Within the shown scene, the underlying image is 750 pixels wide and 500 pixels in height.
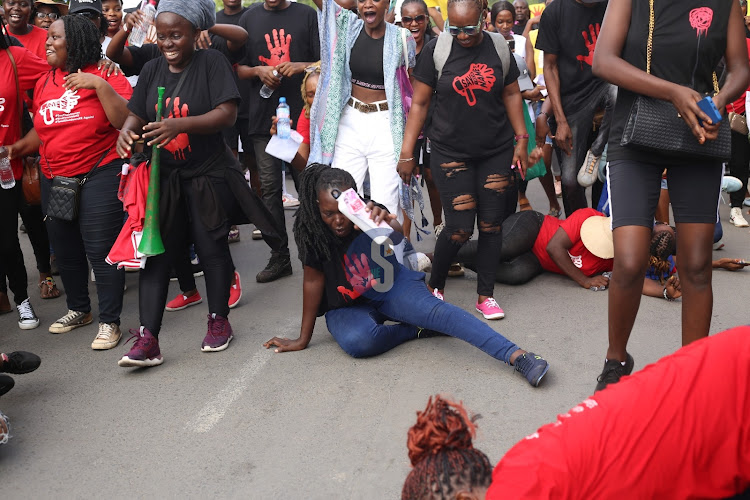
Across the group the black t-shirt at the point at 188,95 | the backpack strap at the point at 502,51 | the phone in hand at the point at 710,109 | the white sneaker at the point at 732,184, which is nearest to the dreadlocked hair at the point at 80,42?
the black t-shirt at the point at 188,95

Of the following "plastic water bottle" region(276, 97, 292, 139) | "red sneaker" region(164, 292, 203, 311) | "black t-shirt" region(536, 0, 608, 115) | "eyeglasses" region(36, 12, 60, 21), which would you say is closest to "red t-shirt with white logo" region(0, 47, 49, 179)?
"red sneaker" region(164, 292, 203, 311)

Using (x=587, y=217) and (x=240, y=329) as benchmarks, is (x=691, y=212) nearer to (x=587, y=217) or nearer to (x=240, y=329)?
(x=587, y=217)

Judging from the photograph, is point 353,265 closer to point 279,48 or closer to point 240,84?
point 279,48

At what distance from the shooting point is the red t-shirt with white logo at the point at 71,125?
16.6 feet

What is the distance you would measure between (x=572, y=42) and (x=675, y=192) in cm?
293

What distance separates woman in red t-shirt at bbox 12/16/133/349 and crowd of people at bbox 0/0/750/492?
0.01 meters

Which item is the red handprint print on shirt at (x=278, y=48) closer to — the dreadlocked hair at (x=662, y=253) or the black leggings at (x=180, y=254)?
the black leggings at (x=180, y=254)

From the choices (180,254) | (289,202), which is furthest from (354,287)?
(289,202)

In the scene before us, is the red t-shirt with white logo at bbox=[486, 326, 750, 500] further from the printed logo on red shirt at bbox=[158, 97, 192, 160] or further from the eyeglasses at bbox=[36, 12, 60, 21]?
the eyeglasses at bbox=[36, 12, 60, 21]

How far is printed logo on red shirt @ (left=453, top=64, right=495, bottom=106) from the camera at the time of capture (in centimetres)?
498

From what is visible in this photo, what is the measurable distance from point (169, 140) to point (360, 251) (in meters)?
1.22

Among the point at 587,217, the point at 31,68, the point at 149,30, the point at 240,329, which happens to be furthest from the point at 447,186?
the point at 31,68

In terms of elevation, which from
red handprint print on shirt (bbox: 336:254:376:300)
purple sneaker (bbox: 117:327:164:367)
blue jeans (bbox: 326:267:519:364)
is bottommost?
purple sneaker (bbox: 117:327:164:367)

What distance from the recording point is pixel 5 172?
5371 mm
